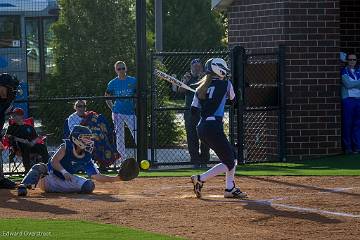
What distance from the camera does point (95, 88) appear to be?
71.5 feet

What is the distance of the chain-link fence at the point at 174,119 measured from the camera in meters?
16.9

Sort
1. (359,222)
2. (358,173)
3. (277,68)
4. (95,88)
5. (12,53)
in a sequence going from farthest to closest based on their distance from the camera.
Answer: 1. (12,53)
2. (95,88)
3. (277,68)
4. (358,173)
5. (359,222)

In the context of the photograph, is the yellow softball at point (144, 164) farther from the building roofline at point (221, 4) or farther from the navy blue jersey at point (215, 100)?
the building roofline at point (221, 4)

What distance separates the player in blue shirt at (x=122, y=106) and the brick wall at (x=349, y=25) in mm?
5251

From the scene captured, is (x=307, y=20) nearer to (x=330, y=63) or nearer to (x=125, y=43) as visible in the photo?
(x=330, y=63)

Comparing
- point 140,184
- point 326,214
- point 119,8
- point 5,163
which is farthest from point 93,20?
point 326,214

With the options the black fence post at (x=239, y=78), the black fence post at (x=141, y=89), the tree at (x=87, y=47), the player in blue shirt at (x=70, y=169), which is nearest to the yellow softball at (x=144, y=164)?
the black fence post at (x=141, y=89)

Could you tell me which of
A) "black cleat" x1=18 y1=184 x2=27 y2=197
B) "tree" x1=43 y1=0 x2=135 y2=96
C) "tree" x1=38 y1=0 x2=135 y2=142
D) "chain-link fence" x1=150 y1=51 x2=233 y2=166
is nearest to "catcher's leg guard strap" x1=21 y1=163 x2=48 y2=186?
"black cleat" x1=18 y1=184 x2=27 y2=197

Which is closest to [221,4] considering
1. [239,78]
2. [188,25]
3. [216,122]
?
[239,78]

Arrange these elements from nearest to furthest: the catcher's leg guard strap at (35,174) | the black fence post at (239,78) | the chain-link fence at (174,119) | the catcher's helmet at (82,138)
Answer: the catcher's helmet at (82,138)
the catcher's leg guard strap at (35,174)
the chain-link fence at (174,119)
the black fence post at (239,78)

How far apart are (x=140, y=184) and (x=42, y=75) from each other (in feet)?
37.0

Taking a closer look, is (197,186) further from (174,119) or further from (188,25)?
(188,25)

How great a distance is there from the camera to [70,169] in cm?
1309

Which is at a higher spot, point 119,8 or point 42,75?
point 119,8
